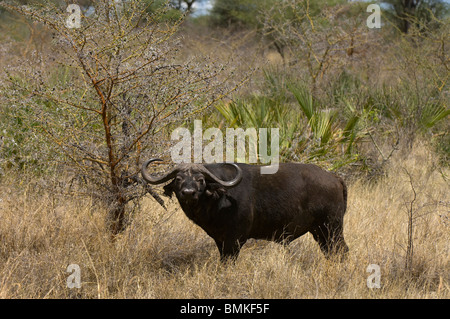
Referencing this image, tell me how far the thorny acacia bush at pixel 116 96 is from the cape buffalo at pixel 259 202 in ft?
2.62

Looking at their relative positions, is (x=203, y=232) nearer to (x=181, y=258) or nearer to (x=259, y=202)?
(x=181, y=258)

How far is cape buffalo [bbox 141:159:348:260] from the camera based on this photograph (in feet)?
15.1

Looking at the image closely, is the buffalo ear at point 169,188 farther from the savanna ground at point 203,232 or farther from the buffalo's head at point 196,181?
the savanna ground at point 203,232

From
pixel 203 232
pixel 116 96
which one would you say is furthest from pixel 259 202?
pixel 116 96

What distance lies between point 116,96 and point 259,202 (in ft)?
5.60

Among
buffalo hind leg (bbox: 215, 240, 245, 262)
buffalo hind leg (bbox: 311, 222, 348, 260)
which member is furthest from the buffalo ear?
buffalo hind leg (bbox: 311, 222, 348, 260)

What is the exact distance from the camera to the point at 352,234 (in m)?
5.86

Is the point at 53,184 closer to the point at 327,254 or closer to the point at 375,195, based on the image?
the point at 327,254

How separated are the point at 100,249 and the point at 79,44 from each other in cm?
189

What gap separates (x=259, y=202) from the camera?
16.3ft

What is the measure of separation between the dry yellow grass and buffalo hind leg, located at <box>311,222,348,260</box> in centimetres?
12

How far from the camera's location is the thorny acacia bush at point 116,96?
4996 mm

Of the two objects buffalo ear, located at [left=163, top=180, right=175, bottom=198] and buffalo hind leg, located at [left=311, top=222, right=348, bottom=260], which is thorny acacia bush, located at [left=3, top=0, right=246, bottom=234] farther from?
buffalo hind leg, located at [left=311, top=222, right=348, bottom=260]

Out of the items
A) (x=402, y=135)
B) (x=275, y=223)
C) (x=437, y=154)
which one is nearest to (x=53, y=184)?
(x=275, y=223)
